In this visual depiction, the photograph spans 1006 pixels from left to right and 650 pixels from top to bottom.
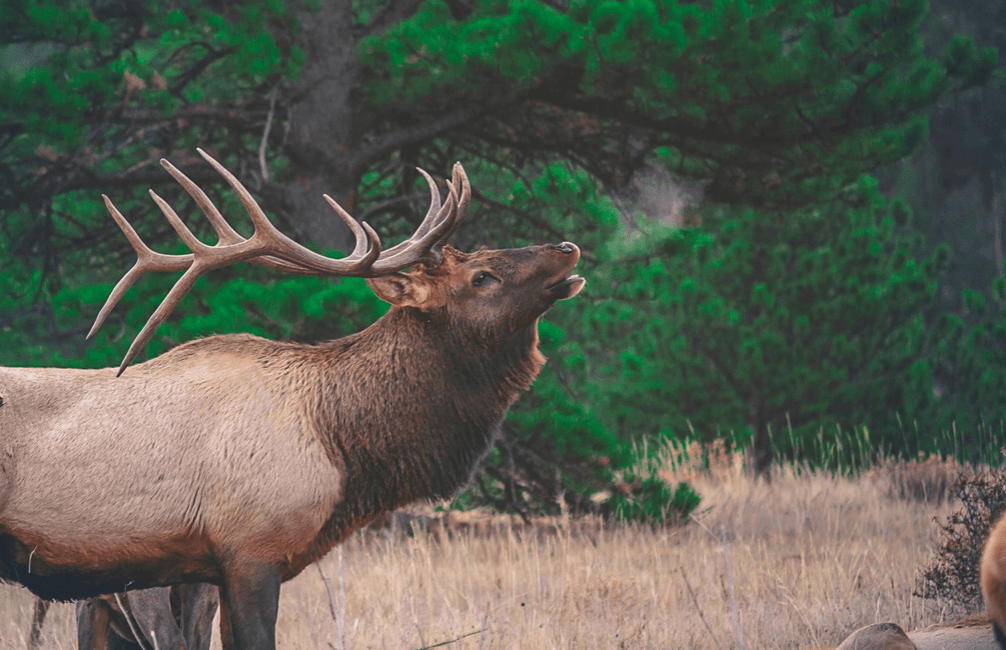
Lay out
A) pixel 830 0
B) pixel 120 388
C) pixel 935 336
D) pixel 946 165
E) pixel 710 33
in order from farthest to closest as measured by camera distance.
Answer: pixel 946 165
pixel 935 336
pixel 830 0
pixel 710 33
pixel 120 388

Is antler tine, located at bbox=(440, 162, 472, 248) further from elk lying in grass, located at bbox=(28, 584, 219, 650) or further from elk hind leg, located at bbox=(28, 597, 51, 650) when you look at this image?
elk hind leg, located at bbox=(28, 597, 51, 650)

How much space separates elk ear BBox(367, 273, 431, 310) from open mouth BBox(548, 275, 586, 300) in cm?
50

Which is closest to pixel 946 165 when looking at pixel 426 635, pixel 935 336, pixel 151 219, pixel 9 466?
pixel 935 336

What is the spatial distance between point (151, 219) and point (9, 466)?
4902mm

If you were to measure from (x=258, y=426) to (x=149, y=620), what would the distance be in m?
1.33

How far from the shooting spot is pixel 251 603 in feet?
10.2

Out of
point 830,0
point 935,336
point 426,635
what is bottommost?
point 426,635

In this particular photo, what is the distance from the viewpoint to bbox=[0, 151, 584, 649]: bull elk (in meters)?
3.12

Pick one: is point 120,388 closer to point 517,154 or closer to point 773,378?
point 517,154

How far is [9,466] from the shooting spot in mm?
3086

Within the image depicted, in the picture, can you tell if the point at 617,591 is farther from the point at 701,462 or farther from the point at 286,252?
the point at 701,462

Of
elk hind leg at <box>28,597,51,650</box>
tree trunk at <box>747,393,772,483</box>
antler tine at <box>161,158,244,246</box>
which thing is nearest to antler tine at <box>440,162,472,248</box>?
antler tine at <box>161,158,244,246</box>

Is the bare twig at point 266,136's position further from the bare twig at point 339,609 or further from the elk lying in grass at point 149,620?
the bare twig at point 339,609

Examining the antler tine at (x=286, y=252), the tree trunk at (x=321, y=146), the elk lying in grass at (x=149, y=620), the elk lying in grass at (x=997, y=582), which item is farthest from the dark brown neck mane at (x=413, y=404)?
the tree trunk at (x=321, y=146)
